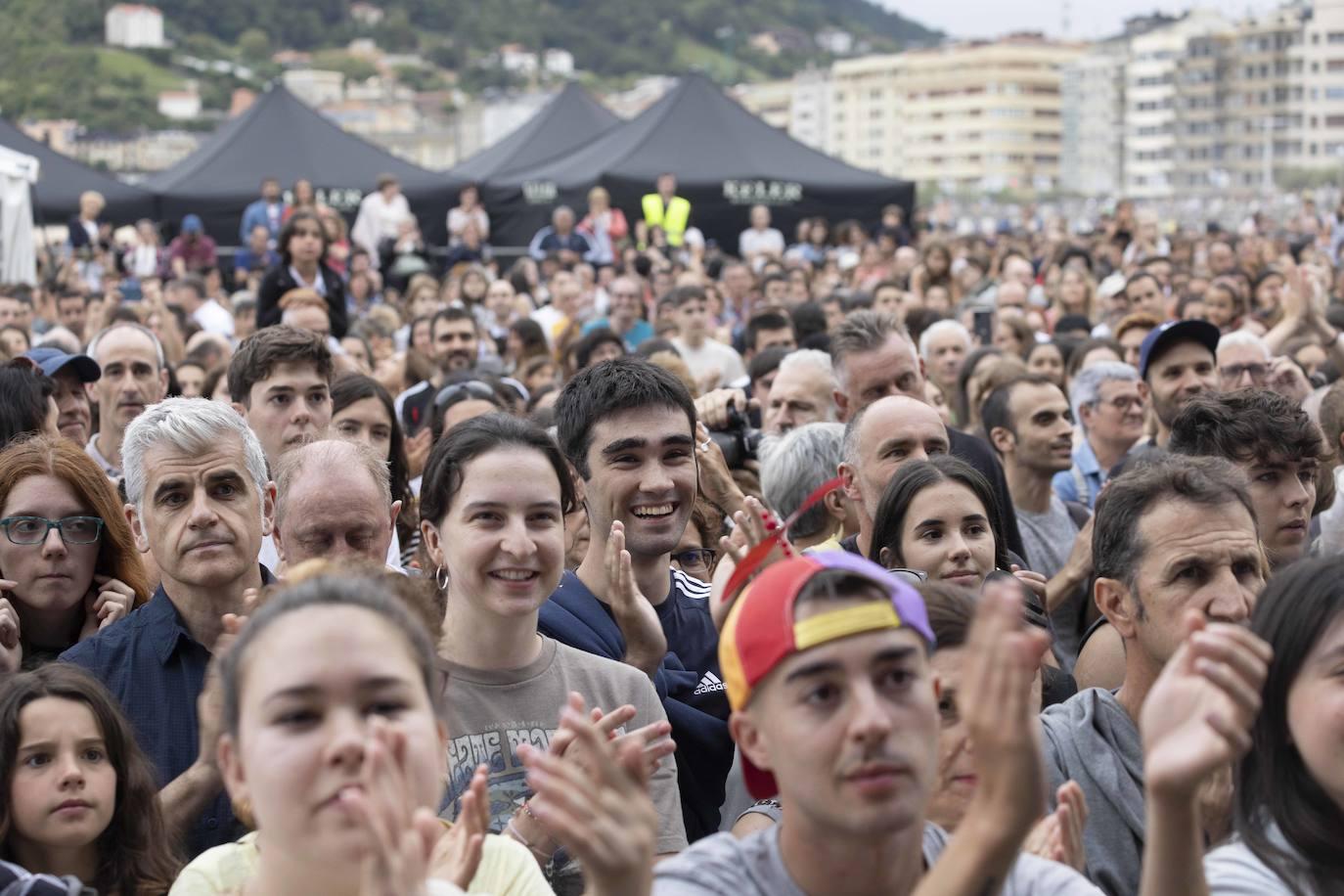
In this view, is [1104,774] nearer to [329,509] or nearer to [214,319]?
[329,509]

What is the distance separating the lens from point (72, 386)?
7422 mm

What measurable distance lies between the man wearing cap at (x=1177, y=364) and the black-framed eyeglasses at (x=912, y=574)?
2.93 meters

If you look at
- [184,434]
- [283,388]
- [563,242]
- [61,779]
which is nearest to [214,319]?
[563,242]

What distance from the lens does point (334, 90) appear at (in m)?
158

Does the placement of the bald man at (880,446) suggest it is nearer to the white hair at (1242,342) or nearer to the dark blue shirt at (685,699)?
the dark blue shirt at (685,699)

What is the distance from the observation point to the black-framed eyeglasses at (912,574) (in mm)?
4426

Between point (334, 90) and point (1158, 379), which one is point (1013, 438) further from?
point (334, 90)

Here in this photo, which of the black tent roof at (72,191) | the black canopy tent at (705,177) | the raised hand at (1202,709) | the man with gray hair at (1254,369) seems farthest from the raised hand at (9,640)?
the black tent roof at (72,191)

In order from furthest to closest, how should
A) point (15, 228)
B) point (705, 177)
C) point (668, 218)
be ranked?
point (705, 177) < point (668, 218) < point (15, 228)

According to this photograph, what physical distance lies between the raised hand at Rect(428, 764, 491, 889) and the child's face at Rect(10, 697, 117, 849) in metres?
1.15

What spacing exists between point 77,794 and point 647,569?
1.76 metres

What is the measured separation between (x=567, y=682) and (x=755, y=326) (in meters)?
7.65

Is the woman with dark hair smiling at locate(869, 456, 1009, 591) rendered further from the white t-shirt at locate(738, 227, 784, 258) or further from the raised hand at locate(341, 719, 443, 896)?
the white t-shirt at locate(738, 227, 784, 258)

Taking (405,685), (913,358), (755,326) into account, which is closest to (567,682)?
(405,685)
